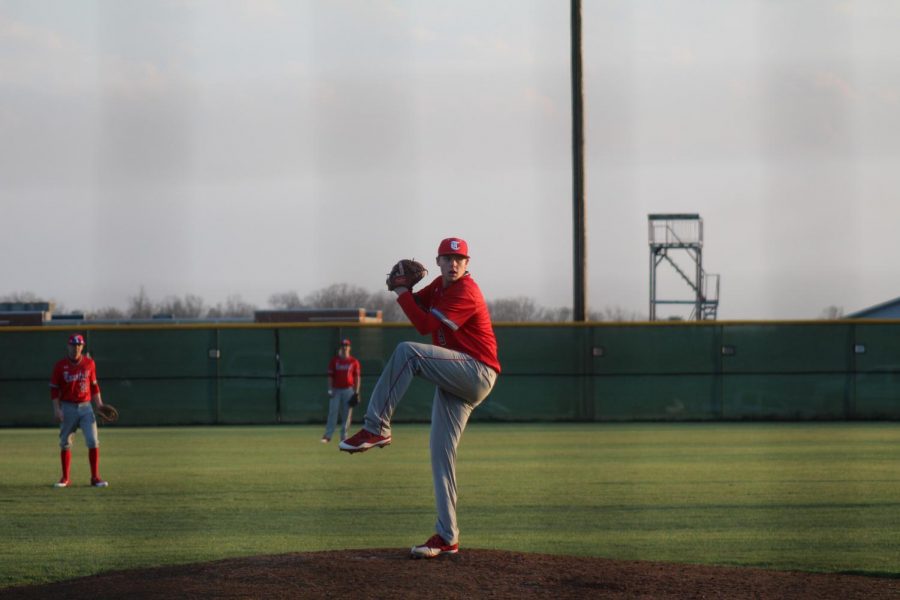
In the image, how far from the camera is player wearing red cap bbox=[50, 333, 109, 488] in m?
12.5

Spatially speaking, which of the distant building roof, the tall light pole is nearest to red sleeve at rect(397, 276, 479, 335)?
the tall light pole

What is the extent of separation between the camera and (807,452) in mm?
16250

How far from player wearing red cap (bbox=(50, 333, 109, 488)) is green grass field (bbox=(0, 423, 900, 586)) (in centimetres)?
39

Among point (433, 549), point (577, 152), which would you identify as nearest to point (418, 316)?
point (433, 549)

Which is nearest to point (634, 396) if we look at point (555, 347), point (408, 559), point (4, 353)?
point (555, 347)

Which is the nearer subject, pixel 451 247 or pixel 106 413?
pixel 451 247

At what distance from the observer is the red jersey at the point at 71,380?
12.6 metres

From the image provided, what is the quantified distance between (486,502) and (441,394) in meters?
4.64

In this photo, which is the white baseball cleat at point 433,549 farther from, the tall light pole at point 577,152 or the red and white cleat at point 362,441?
the tall light pole at point 577,152

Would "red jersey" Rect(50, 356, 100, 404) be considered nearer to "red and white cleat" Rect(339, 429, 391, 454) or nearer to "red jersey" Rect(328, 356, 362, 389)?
"red jersey" Rect(328, 356, 362, 389)

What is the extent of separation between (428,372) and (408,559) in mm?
1196

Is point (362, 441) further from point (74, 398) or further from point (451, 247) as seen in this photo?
point (74, 398)

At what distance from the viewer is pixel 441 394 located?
21.6ft

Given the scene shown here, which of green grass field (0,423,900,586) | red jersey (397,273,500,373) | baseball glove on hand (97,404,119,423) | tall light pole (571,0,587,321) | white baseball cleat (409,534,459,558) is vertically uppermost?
tall light pole (571,0,587,321)
